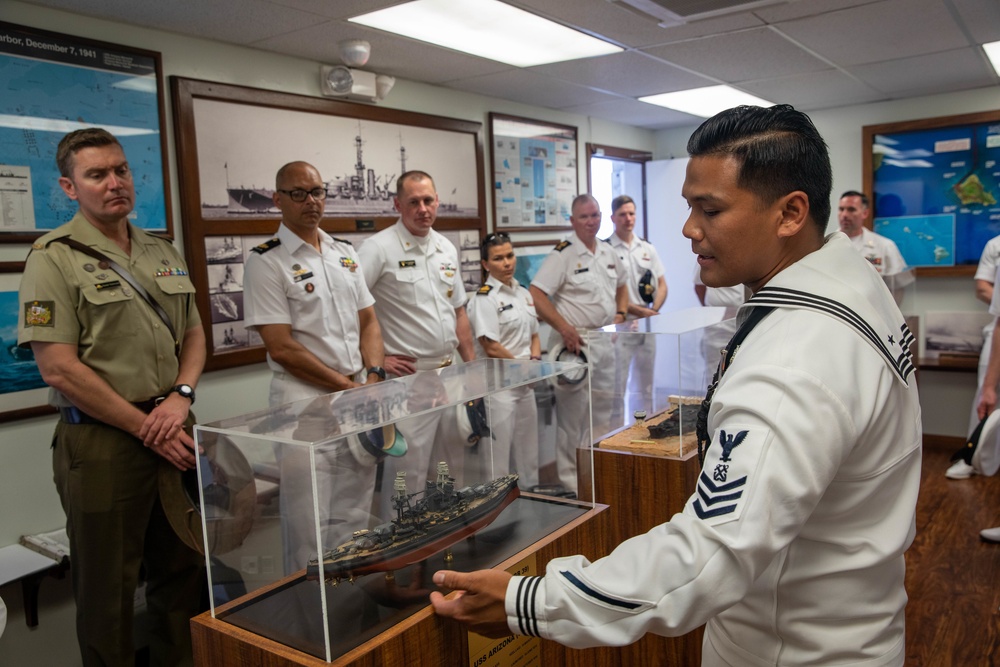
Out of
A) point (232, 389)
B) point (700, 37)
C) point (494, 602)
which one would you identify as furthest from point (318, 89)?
point (494, 602)

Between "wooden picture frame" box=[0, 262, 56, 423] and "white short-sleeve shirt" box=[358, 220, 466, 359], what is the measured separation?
4.63 feet

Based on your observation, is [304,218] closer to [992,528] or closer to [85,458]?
[85,458]

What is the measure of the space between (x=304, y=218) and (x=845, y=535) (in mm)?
2488

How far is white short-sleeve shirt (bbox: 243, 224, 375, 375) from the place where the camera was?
3.04m

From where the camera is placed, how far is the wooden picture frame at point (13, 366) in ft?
9.64

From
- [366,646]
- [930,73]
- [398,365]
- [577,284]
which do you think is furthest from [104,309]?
[930,73]

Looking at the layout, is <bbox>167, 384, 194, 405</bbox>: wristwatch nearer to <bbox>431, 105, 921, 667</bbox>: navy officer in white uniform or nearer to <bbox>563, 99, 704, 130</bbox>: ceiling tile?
<bbox>431, 105, 921, 667</bbox>: navy officer in white uniform

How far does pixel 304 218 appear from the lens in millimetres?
3125

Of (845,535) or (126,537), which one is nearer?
(845,535)

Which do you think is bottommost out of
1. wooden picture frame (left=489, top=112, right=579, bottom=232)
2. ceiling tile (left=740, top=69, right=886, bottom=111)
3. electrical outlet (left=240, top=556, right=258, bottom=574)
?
electrical outlet (left=240, top=556, right=258, bottom=574)

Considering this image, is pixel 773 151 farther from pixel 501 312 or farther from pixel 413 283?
Result: pixel 501 312

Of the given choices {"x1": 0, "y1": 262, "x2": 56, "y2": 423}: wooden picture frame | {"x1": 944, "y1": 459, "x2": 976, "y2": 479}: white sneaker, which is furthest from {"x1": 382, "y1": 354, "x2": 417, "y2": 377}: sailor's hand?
{"x1": 944, "y1": 459, "x2": 976, "y2": 479}: white sneaker

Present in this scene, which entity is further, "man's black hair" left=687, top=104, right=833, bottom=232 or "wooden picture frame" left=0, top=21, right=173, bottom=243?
"wooden picture frame" left=0, top=21, right=173, bottom=243

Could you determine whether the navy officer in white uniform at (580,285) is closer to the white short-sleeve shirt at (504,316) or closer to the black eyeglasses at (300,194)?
the white short-sleeve shirt at (504,316)
